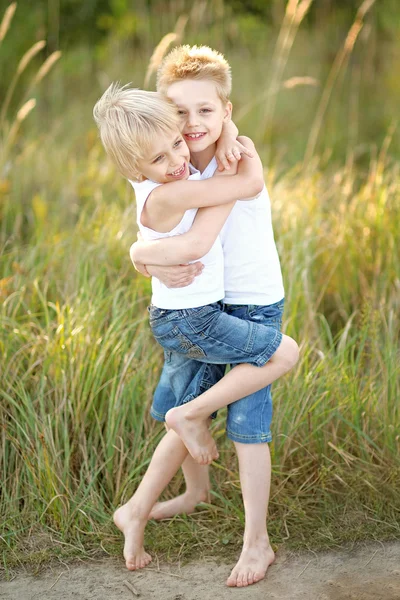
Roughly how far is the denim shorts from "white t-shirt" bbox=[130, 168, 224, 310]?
0.42ft

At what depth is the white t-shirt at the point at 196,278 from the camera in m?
2.40

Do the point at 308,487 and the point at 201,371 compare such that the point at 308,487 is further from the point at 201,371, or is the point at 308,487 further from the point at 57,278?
Result: the point at 57,278

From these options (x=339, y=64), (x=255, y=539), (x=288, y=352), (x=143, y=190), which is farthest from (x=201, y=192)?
(x=339, y=64)

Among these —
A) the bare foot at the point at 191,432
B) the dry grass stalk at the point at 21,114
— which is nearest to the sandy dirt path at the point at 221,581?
the bare foot at the point at 191,432

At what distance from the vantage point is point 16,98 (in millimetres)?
8312

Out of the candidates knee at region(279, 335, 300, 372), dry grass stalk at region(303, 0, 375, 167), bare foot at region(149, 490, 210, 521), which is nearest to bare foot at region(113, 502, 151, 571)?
bare foot at region(149, 490, 210, 521)

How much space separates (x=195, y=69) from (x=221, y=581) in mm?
Result: 1588

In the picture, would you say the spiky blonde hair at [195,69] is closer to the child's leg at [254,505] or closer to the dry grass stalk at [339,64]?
the child's leg at [254,505]

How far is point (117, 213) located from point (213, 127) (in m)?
1.80

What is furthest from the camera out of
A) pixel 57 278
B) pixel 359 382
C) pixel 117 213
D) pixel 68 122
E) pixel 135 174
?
pixel 68 122

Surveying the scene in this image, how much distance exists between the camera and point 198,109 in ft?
7.75

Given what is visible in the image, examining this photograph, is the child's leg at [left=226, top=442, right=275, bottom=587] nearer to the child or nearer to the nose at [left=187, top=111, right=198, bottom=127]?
the child

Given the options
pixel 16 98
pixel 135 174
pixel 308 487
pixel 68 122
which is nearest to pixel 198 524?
pixel 308 487

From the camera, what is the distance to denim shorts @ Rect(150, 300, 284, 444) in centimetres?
250
